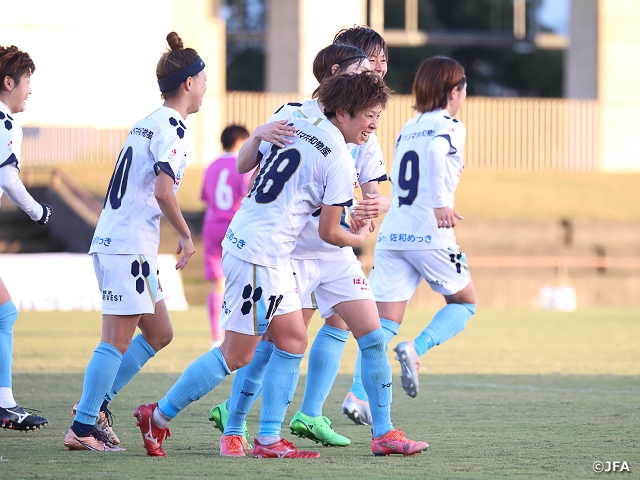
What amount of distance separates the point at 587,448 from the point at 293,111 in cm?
207

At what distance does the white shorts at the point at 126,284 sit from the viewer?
5250 mm

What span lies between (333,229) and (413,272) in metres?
2.18

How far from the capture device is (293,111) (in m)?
5.04

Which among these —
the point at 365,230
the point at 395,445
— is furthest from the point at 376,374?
the point at 365,230

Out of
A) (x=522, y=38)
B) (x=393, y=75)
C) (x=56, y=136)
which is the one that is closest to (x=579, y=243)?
(x=56, y=136)

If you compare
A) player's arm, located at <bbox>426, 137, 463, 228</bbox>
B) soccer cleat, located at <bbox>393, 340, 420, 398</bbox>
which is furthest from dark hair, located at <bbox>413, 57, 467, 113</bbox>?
soccer cleat, located at <bbox>393, 340, 420, 398</bbox>

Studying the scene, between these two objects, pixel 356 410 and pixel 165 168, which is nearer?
pixel 165 168

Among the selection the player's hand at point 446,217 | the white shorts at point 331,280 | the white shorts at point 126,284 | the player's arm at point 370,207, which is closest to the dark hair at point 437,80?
the player's hand at point 446,217

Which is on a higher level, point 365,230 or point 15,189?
point 15,189

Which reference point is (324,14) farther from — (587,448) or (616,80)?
(587,448)

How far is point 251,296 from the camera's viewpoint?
483 centimetres

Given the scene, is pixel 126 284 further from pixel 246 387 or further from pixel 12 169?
pixel 12 169

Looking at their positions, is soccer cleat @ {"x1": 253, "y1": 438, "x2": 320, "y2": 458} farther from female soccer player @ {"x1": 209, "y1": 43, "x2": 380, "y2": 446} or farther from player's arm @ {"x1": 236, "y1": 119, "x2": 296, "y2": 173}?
player's arm @ {"x1": 236, "y1": 119, "x2": 296, "y2": 173}

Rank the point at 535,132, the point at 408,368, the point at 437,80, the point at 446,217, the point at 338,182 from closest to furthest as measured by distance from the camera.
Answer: the point at 338,182 → the point at 446,217 → the point at 408,368 → the point at 437,80 → the point at 535,132
